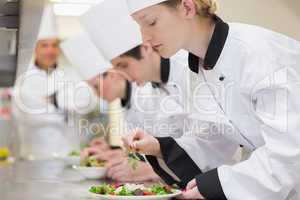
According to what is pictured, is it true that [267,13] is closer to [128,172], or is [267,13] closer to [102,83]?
[128,172]

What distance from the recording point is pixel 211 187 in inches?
39.5

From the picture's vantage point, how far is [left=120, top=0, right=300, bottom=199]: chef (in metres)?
0.95

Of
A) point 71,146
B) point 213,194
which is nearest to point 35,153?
point 71,146

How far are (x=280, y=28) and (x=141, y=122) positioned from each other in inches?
20.0

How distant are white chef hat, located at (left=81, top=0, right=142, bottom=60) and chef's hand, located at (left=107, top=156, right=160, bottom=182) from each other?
35cm

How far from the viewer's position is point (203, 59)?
3.75 ft

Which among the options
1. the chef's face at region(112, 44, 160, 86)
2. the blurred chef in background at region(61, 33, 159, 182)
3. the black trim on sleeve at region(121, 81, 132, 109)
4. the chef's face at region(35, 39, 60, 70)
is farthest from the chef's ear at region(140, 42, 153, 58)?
the chef's face at region(35, 39, 60, 70)

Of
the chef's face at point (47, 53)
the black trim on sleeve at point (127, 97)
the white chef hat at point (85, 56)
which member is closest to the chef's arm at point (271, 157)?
the black trim on sleeve at point (127, 97)

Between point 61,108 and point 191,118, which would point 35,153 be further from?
point 191,118

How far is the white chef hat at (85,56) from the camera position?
201 cm

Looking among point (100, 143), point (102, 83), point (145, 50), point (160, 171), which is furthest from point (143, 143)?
point (102, 83)

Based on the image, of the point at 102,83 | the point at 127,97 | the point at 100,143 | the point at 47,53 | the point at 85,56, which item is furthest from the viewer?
the point at 47,53

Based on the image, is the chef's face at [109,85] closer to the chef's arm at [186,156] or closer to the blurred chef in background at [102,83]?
the blurred chef in background at [102,83]

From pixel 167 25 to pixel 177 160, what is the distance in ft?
1.15
